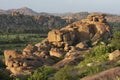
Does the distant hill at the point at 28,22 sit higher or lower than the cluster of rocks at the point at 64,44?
lower

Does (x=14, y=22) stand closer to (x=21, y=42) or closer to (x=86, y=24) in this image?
(x=21, y=42)

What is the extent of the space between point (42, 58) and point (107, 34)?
641 inches

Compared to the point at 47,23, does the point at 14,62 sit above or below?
above

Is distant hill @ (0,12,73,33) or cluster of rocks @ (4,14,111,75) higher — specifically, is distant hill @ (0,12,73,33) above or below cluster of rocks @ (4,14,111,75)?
below

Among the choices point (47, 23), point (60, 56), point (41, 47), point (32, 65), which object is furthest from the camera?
point (47, 23)

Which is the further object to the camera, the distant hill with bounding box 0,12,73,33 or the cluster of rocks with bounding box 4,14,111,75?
the distant hill with bounding box 0,12,73,33

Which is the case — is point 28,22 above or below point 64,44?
below

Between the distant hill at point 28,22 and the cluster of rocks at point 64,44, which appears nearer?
the cluster of rocks at point 64,44

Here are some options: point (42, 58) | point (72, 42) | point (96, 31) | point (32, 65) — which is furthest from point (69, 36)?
point (32, 65)

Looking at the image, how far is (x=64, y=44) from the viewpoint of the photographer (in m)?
50.2

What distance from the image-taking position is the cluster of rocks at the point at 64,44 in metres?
40.2

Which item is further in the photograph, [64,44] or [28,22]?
[28,22]

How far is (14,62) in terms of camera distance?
38.4 metres

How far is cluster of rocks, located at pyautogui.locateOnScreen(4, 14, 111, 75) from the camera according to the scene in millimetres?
40216
